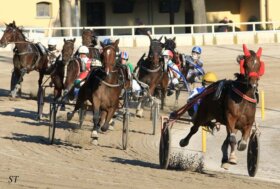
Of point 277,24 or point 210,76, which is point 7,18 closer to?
point 277,24

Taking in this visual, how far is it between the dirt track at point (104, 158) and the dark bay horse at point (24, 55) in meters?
0.99

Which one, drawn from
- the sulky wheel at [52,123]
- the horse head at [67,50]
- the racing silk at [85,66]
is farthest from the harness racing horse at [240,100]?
the horse head at [67,50]

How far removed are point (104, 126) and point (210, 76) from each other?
2.15 meters

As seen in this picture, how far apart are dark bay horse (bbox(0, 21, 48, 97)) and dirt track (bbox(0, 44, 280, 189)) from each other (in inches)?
39.1

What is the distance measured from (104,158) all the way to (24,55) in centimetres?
→ 1048

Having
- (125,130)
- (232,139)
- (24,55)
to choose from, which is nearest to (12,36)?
(24,55)

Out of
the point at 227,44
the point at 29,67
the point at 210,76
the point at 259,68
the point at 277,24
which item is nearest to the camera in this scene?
the point at 259,68

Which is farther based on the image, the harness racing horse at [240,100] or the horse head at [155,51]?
the horse head at [155,51]

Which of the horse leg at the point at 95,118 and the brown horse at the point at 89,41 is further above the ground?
the brown horse at the point at 89,41

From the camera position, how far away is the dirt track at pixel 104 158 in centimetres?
1211

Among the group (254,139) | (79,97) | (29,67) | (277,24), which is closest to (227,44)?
A: (277,24)

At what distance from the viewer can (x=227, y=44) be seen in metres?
42.8

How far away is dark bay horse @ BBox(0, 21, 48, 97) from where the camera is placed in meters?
24.8

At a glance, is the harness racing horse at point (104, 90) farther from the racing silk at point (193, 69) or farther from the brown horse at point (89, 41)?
the racing silk at point (193, 69)
